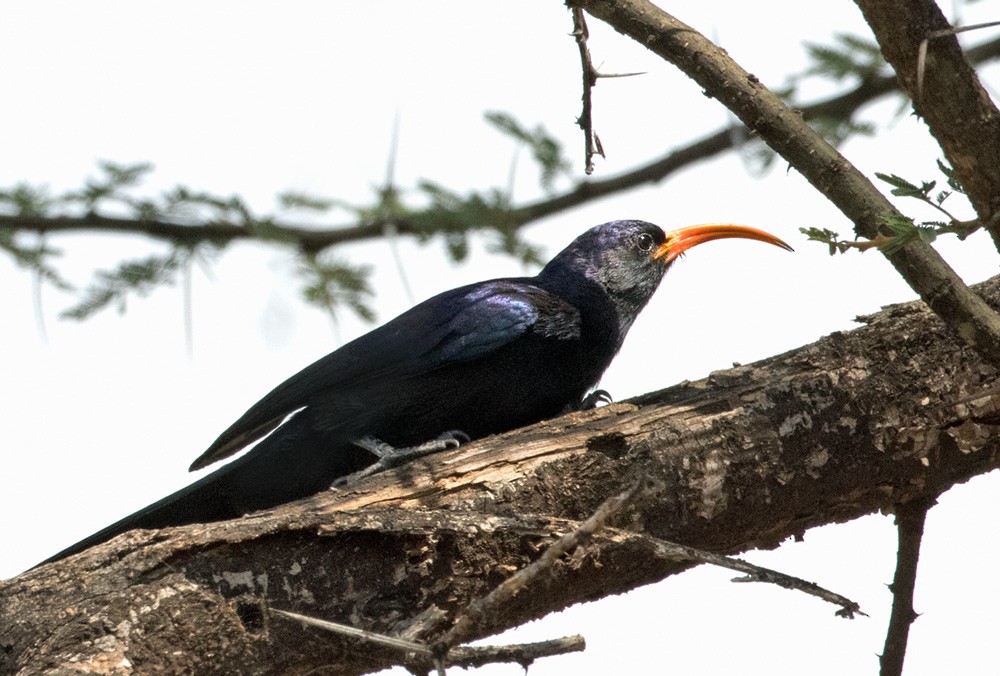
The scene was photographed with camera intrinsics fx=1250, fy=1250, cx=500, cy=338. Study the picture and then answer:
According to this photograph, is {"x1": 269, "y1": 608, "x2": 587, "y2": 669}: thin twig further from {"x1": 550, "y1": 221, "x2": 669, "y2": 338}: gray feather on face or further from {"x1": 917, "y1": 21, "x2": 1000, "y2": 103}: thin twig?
{"x1": 550, "y1": 221, "x2": 669, "y2": 338}: gray feather on face

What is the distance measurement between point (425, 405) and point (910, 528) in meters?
2.19

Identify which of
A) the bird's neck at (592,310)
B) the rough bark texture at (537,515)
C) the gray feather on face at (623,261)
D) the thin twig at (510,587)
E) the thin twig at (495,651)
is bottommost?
the thin twig at (495,651)

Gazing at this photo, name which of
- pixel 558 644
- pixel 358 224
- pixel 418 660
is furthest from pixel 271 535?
pixel 358 224

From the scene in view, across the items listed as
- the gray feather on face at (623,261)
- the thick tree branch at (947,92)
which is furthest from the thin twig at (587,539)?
the gray feather on face at (623,261)

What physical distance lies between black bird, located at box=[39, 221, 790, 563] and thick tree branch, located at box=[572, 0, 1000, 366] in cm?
205

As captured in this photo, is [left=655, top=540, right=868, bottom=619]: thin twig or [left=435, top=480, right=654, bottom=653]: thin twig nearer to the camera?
[left=435, top=480, right=654, bottom=653]: thin twig

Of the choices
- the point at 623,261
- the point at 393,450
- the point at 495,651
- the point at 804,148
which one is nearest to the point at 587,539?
the point at 495,651

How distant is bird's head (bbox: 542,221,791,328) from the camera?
668 centimetres

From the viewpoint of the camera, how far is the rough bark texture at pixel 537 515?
3.79 meters

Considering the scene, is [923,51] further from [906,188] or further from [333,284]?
[333,284]

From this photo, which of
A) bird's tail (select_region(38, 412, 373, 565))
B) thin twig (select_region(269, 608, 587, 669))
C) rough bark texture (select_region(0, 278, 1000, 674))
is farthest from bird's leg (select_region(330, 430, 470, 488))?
thin twig (select_region(269, 608, 587, 669))

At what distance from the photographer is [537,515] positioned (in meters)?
4.18

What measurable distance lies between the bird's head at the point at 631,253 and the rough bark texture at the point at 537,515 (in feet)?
6.74

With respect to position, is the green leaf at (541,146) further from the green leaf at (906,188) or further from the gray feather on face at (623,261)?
the green leaf at (906,188)
